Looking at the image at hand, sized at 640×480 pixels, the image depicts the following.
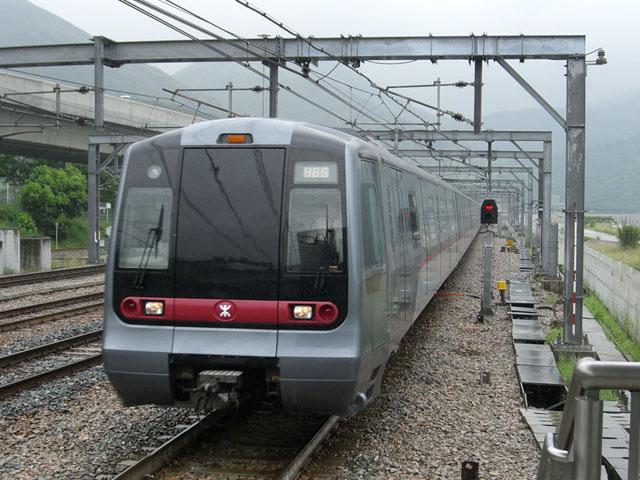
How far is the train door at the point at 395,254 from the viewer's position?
25.0ft

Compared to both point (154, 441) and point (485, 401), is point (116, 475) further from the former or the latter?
point (485, 401)

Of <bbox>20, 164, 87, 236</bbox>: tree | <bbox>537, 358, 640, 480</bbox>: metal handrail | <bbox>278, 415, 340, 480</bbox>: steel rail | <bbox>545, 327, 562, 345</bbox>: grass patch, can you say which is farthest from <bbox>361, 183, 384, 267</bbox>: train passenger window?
<bbox>20, 164, 87, 236</bbox>: tree

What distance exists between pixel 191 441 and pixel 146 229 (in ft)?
5.84

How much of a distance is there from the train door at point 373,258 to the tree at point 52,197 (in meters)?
36.6

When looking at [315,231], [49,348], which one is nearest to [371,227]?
[315,231]

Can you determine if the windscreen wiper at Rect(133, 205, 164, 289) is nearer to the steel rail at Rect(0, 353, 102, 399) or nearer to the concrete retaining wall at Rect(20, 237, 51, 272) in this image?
the steel rail at Rect(0, 353, 102, 399)

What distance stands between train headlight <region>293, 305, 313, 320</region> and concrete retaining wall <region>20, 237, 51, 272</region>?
2324cm

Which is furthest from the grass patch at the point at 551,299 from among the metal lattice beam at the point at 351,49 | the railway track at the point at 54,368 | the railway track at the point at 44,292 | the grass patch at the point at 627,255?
the railway track at the point at 54,368

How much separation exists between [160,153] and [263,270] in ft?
4.29

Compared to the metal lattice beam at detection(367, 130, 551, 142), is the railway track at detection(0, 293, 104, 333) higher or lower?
lower

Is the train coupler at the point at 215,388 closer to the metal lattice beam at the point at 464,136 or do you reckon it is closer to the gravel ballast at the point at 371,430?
the gravel ballast at the point at 371,430

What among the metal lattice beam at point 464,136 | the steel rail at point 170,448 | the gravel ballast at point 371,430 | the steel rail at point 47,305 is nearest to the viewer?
the steel rail at point 170,448

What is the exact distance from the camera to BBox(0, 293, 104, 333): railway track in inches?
529

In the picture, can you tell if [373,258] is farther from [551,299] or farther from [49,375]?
[551,299]
